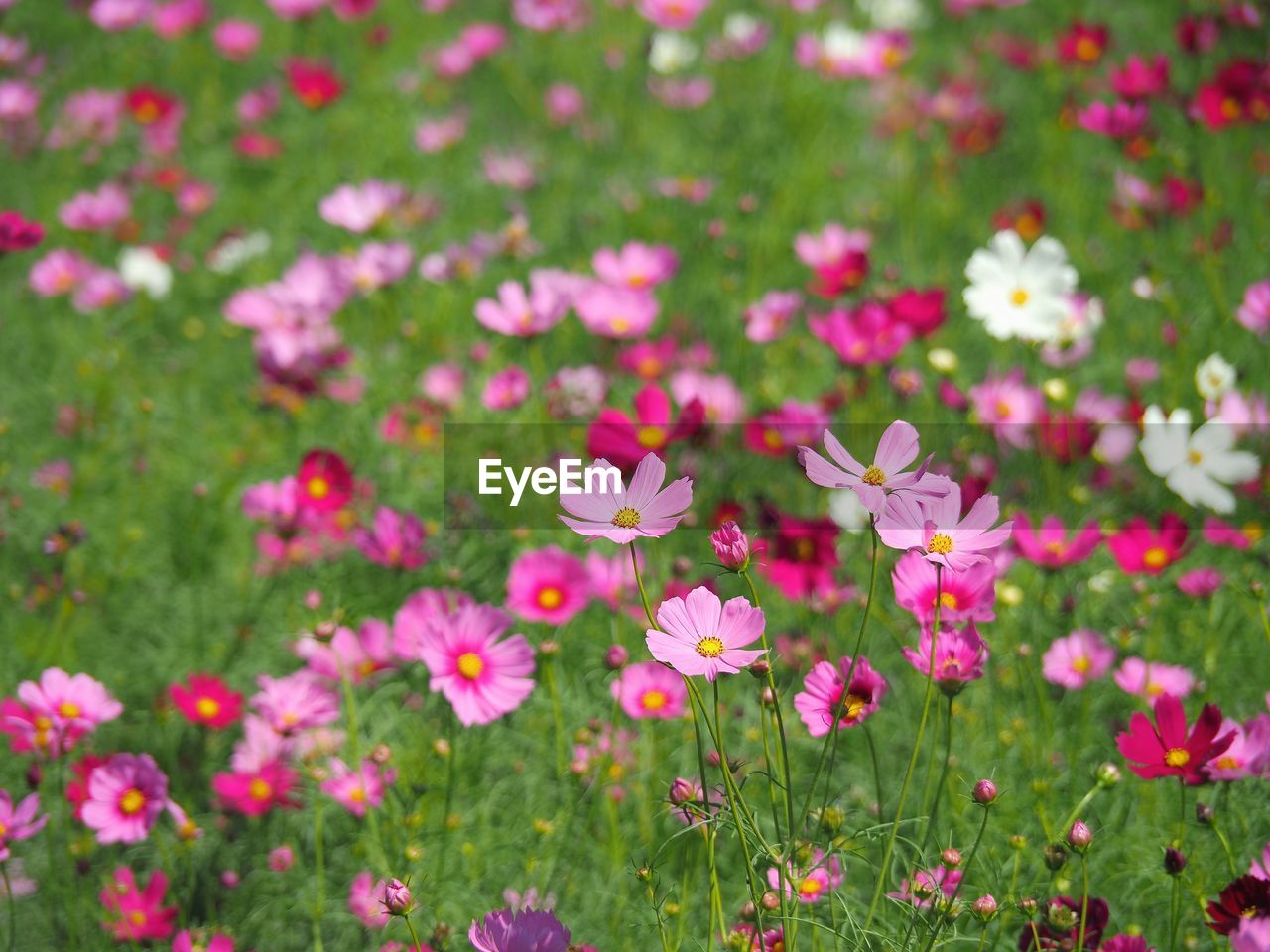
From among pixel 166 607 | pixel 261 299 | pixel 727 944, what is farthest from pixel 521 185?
pixel 727 944

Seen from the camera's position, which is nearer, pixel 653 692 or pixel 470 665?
pixel 470 665

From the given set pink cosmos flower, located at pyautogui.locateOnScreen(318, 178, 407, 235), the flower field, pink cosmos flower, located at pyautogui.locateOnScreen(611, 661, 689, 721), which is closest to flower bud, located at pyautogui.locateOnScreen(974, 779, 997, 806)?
the flower field

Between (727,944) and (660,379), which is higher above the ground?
(727,944)

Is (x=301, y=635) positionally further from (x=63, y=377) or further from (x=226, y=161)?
(x=226, y=161)

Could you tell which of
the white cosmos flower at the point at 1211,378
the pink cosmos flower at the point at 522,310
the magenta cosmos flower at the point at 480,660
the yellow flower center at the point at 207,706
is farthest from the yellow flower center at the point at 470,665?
the white cosmos flower at the point at 1211,378

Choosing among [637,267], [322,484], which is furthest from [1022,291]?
[322,484]

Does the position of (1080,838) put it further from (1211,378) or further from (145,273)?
(145,273)

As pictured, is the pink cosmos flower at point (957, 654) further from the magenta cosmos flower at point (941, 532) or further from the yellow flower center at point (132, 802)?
the yellow flower center at point (132, 802)

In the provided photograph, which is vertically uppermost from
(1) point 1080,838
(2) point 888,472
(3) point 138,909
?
(2) point 888,472
